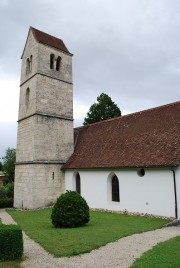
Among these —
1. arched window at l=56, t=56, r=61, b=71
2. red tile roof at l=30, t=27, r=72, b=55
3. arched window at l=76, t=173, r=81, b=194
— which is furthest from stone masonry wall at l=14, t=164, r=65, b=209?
red tile roof at l=30, t=27, r=72, b=55

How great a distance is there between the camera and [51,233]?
1127 centimetres

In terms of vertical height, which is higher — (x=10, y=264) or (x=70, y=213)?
(x=70, y=213)

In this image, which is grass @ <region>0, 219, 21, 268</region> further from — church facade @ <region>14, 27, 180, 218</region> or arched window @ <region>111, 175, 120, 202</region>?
arched window @ <region>111, 175, 120, 202</region>

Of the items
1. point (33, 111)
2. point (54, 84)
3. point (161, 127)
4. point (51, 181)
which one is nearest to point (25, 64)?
point (54, 84)

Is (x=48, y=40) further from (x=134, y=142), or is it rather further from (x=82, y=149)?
(x=134, y=142)

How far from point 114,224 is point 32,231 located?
4.10m

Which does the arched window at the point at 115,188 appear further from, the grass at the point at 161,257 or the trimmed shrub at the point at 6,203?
the trimmed shrub at the point at 6,203

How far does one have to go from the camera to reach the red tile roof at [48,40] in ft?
80.7

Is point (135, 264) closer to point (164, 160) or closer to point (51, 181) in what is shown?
point (164, 160)

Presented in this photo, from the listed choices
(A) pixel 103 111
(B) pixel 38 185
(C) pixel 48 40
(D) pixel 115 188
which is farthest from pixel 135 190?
(A) pixel 103 111

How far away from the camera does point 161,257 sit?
25.1 ft

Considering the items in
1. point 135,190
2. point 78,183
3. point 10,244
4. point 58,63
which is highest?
point 58,63

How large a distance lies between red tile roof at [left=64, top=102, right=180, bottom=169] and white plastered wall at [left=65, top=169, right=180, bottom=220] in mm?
656

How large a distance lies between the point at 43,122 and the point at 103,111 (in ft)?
44.8
